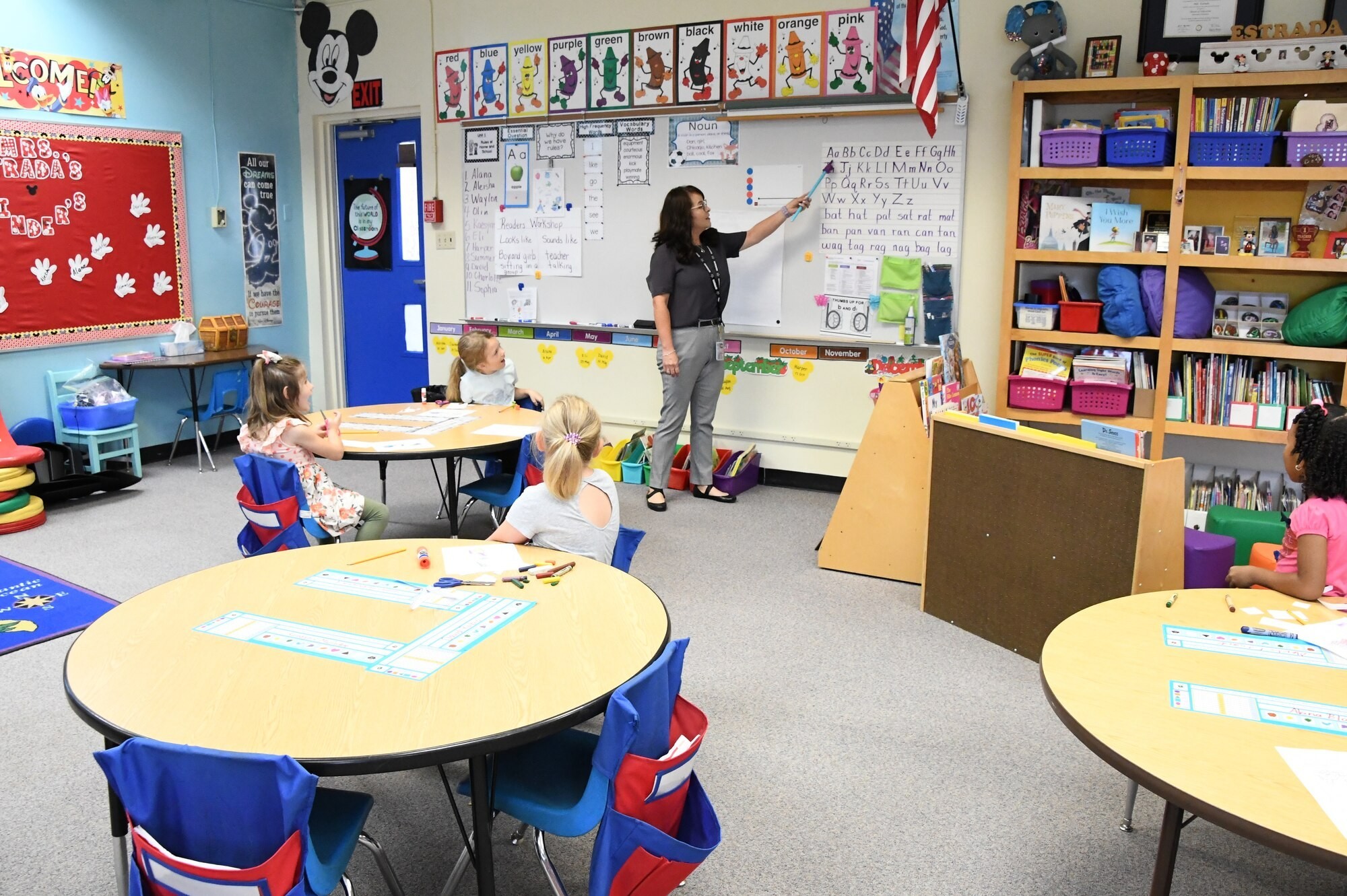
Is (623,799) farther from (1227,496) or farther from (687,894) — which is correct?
(1227,496)

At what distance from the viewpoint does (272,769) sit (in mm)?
1460

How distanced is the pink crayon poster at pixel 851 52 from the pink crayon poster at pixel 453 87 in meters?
2.48

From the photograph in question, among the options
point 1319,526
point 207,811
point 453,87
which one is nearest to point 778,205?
point 453,87

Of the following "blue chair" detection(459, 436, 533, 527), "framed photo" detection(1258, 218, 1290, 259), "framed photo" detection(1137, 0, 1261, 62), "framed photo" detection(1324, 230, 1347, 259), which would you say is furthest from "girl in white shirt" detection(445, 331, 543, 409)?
"framed photo" detection(1324, 230, 1347, 259)

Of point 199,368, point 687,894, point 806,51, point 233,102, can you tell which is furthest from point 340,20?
point 687,894

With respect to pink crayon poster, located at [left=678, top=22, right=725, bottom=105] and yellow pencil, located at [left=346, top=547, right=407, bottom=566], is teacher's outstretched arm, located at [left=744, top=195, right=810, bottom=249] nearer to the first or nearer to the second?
pink crayon poster, located at [left=678, top=22, right=725, bottom=105]

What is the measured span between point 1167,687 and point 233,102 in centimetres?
701

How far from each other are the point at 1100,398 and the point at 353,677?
4006 millimetres

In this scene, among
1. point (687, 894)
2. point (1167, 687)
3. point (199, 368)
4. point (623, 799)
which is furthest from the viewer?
point (199, 368)

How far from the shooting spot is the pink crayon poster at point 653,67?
5.85 metres

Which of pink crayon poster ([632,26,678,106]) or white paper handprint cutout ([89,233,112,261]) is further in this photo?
white paper handprint cutout ([89,233,112,261])

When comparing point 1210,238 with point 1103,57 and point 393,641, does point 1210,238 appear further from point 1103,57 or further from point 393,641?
point 393,641

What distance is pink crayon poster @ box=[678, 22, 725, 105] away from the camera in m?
5.71

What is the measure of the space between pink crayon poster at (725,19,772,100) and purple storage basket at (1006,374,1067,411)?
2133 millimetres
